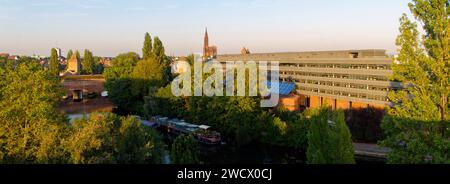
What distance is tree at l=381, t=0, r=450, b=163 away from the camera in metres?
11.4

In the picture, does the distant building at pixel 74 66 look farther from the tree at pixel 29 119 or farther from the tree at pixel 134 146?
the tree at pixel 134 146

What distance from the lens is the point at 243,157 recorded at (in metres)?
33.7

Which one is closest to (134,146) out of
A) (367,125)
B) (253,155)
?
(253,155)

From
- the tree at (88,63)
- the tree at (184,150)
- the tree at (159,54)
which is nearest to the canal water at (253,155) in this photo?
the tree at (184,150)

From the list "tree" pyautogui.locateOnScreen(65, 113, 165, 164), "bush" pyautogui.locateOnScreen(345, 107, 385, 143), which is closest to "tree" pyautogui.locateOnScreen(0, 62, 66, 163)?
"tree" pyautogui.locateOnScreen(65, 113, 165, 164)

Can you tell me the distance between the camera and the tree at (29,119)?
17083 millimetres

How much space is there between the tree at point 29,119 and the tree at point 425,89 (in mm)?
13505

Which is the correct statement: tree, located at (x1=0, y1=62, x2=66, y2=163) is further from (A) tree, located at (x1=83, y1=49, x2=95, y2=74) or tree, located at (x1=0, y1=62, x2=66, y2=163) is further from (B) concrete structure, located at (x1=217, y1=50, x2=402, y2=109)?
(A) tree, located at (x1=83, y1=49, x2=95, y2=74)

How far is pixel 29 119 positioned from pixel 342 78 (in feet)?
151

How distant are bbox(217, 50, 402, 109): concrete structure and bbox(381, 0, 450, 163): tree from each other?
3217cm

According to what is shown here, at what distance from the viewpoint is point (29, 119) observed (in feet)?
66.6
